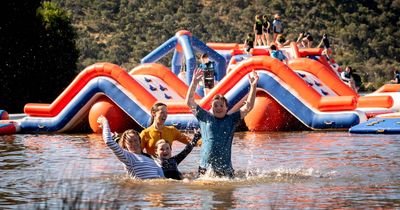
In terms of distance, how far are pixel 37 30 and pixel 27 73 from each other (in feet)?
5.10

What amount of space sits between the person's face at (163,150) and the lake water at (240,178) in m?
0.39

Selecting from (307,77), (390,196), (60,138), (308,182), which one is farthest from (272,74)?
(390,196)

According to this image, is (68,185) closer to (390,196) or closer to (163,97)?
(390,196)

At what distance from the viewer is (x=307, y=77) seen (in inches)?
919

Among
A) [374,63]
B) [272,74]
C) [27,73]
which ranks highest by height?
[272,74]

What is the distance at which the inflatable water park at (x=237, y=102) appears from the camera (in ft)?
68.1

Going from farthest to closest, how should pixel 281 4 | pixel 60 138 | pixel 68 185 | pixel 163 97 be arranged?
pixel 281 4, pixel 163 97, pixel 60 138, pixel 68 185

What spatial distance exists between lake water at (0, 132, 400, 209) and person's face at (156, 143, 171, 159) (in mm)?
395

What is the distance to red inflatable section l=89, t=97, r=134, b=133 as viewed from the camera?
22188 millimetres

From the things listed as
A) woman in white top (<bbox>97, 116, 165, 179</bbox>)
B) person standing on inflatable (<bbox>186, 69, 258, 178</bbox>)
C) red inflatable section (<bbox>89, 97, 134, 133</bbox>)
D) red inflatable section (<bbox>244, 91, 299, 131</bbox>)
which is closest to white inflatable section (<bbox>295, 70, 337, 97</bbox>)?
red inflatable section (<bbox>244, 91, 299, 131</bbox>)

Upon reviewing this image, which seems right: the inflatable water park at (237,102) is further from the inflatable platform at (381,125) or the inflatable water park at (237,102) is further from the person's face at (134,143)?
the person's face at (134,143)

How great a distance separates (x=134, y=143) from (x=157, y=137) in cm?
73

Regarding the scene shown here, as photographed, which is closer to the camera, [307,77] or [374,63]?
[307,77]

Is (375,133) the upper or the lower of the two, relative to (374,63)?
upper
